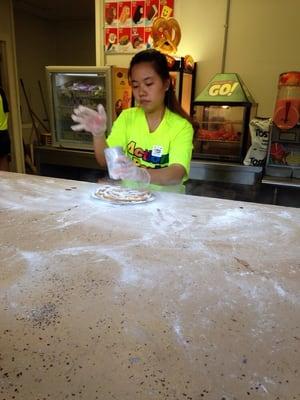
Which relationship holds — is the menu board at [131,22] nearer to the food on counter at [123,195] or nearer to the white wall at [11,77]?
the white wall at [11,77]

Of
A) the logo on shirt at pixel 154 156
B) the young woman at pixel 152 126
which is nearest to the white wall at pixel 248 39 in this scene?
the young woman at pixel 152 126

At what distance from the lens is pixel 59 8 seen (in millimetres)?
5617

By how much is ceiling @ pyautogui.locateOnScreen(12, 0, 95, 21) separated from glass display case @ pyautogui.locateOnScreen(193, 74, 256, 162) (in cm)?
340

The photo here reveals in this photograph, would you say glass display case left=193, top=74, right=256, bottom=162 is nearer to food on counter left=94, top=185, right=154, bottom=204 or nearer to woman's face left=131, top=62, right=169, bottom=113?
woman's face left=131, top=62, right=169, bottom=113

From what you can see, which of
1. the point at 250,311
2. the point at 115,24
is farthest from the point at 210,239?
the point at 115,24

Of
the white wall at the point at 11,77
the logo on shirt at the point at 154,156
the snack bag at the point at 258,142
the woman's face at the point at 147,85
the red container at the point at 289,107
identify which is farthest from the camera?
the white wall at the point at 11,77

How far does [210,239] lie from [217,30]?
8.48 ft

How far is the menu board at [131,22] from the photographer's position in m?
3.05

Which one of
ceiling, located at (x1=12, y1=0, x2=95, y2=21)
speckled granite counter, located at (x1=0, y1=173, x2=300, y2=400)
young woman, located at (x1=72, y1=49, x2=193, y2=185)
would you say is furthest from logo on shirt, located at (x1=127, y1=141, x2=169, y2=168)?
ceiling, located at (x1=12, y1=0, x2=95, y2=21)

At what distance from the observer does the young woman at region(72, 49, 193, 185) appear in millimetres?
1514

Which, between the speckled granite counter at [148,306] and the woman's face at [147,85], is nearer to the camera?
the speckled granite counter at [148,306]

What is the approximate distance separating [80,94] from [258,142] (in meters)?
1.80

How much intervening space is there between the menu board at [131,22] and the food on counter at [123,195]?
2.26 meters

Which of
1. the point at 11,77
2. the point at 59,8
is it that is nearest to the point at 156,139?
the point at 11,77
